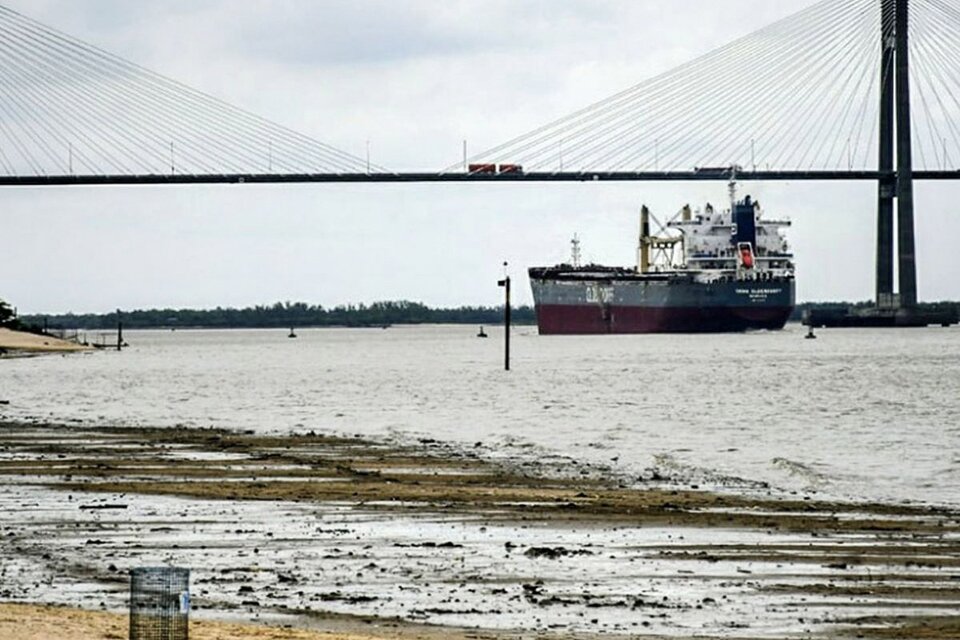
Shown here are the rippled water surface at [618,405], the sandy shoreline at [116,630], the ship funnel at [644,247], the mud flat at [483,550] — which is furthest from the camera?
the ship funnel at [644,247]

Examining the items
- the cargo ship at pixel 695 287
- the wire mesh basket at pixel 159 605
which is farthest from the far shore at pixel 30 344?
the wire mesh basket at pixel 159 605

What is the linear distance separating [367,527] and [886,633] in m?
6.05

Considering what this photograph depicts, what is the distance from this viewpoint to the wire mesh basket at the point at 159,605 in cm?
1004

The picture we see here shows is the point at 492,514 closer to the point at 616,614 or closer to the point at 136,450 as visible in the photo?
the point at 616,614

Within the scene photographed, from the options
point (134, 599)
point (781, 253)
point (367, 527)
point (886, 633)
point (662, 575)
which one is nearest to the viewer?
point (134, 599)

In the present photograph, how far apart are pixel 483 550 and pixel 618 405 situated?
1063 inches

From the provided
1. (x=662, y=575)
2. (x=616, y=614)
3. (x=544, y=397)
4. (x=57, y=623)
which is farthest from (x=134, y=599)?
(x=544, y=397)

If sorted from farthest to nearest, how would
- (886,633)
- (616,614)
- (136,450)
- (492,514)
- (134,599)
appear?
1. (136,450)
2. (492,514)
3. (616,614)
4. (886,633)
5. (134,599)

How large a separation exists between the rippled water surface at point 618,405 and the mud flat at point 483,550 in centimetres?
376

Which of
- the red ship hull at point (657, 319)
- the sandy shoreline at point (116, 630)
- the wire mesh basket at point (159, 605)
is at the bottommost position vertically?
the sandy shoreline at point (116, 630)

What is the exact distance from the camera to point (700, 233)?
13425cm

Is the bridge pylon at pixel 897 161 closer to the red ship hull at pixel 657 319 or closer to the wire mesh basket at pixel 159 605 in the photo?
the red ship hull at pixel 657 319

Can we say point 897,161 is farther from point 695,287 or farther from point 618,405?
point 618,405

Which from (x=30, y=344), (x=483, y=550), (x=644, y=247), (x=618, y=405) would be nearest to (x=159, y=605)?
(x=483, y=550)
